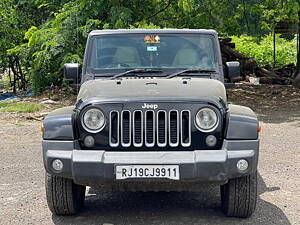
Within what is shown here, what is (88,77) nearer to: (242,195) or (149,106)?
(149,106)

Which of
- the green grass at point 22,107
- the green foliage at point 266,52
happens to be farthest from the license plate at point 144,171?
the green foliage at point 266,52

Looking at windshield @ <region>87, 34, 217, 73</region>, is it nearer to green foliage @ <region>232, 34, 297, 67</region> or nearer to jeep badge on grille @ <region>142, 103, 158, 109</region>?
jeep badge on grille @ <region>142, 103, 158, 109</region>

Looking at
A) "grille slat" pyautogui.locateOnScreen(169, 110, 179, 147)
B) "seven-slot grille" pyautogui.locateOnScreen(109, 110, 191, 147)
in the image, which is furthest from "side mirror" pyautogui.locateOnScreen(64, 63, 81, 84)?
"grille slat" pyautogui.locateOnScreen(169, 110, 179, 147)

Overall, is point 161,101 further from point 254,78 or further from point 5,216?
point 254,78

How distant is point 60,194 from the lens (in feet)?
15.5

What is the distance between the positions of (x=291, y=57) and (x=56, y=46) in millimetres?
15920

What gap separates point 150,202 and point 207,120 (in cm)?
141

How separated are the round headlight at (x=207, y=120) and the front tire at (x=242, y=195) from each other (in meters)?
0.56

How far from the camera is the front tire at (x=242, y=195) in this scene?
4.63 m

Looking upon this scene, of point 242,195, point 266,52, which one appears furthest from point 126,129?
point 266,52

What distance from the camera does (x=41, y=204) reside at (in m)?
5.31

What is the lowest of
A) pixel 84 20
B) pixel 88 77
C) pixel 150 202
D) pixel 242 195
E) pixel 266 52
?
pixel 266 52

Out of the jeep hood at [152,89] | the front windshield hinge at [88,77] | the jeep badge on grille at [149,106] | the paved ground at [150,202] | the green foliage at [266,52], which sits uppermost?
the jeep hood at [152,89]

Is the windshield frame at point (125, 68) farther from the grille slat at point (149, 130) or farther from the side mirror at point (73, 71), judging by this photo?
the grille slat at point (149, 130)
